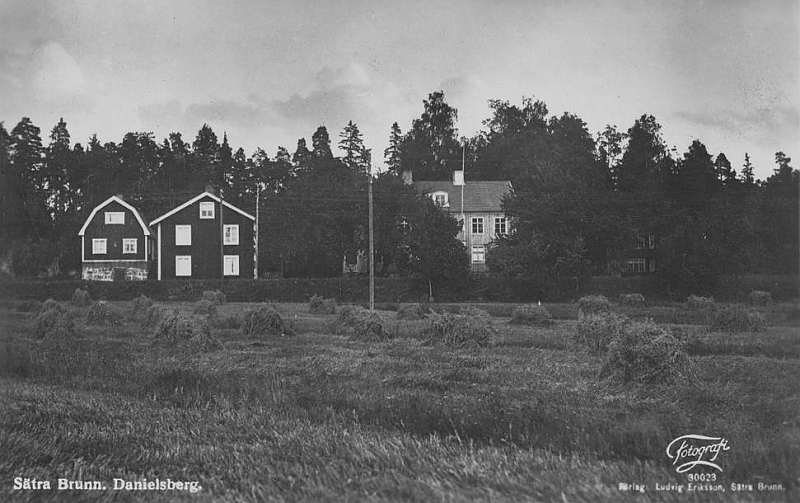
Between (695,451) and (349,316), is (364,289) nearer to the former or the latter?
(349,316)

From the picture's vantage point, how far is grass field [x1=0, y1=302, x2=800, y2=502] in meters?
4.82

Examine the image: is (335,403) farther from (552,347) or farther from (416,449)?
(552,347)

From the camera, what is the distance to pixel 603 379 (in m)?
9.20

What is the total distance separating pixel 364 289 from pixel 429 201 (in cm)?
649

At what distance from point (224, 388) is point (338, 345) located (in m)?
5.67

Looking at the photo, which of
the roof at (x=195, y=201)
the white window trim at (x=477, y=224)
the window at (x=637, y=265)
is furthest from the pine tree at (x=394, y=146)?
the white window trim at (x=477, y=224)

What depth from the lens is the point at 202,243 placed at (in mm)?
37188

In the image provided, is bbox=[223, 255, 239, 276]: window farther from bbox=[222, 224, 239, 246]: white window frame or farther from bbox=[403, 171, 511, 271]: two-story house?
bbox=[403, 171, 511, 271]: two-story house

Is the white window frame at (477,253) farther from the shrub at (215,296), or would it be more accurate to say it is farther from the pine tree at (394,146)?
the pine tree at (394,146)

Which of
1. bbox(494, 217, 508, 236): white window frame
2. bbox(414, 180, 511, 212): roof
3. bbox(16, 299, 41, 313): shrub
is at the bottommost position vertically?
bbox(16, 299, 41, 313): shrub

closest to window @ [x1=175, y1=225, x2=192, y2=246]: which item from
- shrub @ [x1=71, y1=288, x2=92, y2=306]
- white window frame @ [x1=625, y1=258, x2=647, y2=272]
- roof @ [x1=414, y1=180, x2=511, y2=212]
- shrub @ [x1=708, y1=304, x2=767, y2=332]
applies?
shrub @ [x1=71, y1=288, x2=92, y2=306]

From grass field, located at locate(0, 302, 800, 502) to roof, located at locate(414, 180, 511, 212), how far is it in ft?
77.1

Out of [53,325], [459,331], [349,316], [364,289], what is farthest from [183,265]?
[459,331]

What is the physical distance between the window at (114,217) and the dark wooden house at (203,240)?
10.3 feet
